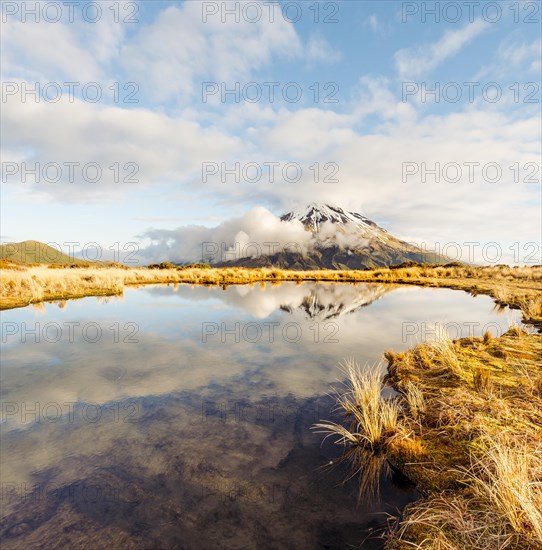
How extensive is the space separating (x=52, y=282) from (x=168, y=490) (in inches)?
1068

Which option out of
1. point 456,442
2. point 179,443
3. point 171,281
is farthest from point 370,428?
point 171,281

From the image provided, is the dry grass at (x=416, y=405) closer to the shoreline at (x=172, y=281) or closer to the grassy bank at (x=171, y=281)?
the shoreline at (x=172, y=281)

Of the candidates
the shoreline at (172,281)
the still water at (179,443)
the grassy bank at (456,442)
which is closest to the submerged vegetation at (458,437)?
the grassy bank at (456,442)

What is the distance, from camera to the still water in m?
3.80

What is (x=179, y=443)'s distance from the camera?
5.53 m

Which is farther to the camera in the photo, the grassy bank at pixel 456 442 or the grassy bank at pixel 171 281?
the grassy bank at pixel 171 281

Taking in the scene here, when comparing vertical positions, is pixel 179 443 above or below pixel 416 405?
below

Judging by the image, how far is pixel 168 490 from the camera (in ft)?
14.4

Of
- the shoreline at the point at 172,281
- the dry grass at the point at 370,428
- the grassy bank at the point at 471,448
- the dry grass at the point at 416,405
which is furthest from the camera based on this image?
the shoreline at the point at 172,281

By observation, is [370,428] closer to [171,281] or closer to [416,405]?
[416,405]

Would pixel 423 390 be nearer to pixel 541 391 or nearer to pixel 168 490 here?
pixel 541 391

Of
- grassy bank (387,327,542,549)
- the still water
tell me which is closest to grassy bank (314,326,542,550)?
grassy bank (387,327,542,549)

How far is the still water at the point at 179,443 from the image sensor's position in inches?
150

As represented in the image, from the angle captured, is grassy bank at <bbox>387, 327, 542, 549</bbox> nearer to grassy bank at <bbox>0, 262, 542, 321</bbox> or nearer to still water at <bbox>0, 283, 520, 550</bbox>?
still water at <bbox>0, 283, 520, 550</bbox>
